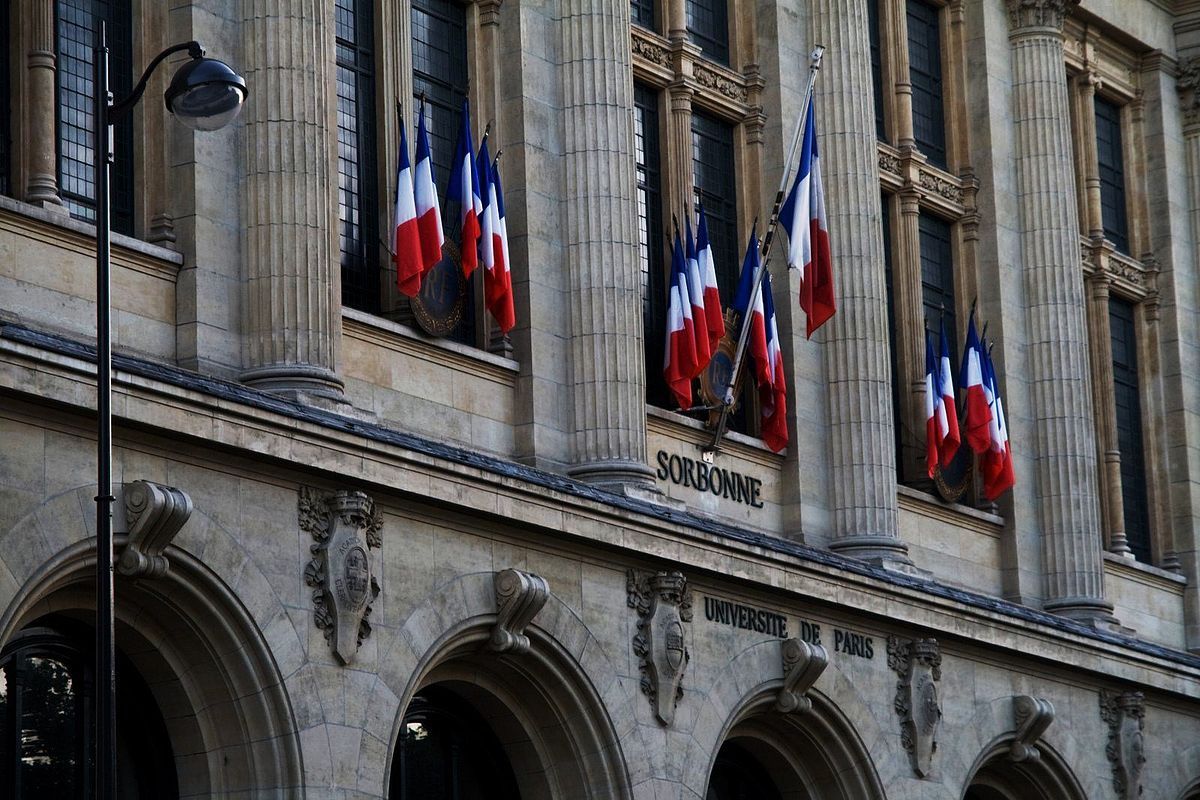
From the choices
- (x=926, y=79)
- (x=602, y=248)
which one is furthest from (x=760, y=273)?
(x=926, y=79)

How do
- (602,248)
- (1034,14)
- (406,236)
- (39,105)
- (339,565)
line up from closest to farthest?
(39,105), (339,565), (406,236), (602,248), (1034,14)

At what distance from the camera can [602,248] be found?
33.4 m

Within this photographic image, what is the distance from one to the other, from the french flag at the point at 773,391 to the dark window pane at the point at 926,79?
7.51 m

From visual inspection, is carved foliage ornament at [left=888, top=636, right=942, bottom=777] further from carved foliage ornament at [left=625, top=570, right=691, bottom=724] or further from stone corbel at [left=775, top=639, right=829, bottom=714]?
carved foliage ornament at [left=625, top=570, right=691, bottom=724]

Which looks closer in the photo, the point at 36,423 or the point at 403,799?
the point at 36,423

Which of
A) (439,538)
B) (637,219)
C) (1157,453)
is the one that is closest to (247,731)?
(439,538)

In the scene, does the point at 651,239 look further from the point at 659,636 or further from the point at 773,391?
the point at 659,636

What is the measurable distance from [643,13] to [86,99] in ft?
36.7

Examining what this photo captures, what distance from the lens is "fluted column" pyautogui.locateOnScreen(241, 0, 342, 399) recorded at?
28.3 meters

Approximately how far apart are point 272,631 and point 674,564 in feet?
23.8

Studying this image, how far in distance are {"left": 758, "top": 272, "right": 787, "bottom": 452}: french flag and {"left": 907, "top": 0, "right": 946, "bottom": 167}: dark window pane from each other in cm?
751

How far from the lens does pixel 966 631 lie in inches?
1519

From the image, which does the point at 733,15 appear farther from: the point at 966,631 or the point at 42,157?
the point at 42,157

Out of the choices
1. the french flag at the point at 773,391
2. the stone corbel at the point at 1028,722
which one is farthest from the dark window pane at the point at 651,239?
the stone corbel at the point at 1028,722
